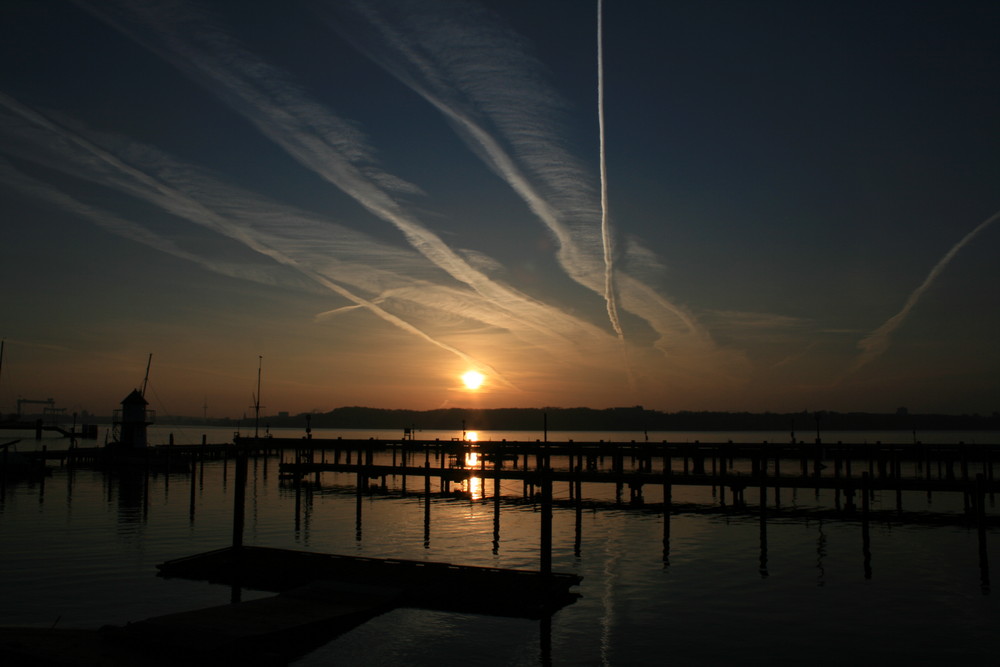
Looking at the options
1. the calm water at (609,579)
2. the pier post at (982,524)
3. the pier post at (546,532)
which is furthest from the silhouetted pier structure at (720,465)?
the calm water at (609,579)

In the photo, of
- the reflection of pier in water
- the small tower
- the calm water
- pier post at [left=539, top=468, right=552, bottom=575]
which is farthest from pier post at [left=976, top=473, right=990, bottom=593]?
the small tower

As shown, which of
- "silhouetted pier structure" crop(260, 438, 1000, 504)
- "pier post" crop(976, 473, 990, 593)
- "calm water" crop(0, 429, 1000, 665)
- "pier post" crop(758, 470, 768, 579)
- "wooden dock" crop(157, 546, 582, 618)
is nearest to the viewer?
"calm water" crop(0, 429, 1000, 665)

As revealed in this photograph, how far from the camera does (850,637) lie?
73.1 ft

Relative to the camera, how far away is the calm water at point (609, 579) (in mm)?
21203

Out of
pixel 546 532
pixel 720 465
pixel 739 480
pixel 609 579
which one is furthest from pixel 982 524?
pixel 720 465

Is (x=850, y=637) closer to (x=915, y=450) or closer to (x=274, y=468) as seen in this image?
(x=915, y=450)

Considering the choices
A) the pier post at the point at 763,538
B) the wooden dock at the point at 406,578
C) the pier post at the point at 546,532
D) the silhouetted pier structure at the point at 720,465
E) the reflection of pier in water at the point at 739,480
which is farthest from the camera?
the silhouetted pier structure at the point at 720,465

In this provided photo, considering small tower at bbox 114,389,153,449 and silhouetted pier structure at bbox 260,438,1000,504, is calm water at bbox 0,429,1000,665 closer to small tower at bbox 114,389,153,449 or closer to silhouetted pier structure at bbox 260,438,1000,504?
silhouetted pier structure at bbox 260,438,1000,504

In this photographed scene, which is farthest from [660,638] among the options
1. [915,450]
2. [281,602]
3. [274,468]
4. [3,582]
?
[274,468]

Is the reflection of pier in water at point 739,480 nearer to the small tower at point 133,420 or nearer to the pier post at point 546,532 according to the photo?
the pier post at point 546,532

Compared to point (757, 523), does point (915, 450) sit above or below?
above

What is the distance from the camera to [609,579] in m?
30.0

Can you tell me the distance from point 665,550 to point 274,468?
85699mm

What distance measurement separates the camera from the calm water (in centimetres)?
2120
